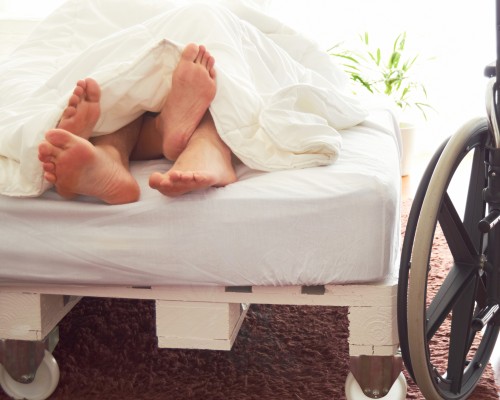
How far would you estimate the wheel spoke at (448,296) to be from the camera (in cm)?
140

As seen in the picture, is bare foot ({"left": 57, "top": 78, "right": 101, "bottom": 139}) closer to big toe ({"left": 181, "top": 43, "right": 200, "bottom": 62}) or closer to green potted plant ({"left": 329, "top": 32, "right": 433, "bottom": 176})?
big toe ({"left": 181, "top": 43, "right": 200, "bottom": 62})

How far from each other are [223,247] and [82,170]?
0.27 metres

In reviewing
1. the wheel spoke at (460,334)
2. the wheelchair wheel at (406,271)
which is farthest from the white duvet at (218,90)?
the wheel spoke at (460,334)

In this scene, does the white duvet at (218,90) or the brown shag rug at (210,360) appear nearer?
the white duvet at (218,90)

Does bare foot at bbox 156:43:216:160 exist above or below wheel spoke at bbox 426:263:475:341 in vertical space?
above

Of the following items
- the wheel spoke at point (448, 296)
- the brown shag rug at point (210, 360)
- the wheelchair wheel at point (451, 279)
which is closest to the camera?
the wheelchair wheel at point (451, 279)

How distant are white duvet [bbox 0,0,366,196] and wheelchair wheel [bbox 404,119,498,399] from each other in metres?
0.25

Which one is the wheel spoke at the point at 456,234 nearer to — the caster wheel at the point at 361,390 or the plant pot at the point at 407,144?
the caster wheel at the point at 361,390

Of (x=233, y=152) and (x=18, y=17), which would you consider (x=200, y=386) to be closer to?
(x=233, y=152)

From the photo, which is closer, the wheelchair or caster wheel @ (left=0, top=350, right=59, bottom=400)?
the wheelchair

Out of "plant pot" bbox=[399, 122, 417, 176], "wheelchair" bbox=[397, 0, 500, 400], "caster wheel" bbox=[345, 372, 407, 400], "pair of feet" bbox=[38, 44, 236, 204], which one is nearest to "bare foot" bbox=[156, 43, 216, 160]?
"pair of feet" bbox=[38, 44, 236, 204]

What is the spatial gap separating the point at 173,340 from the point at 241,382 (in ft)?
0.75

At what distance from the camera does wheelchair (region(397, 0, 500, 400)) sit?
4.24 ft

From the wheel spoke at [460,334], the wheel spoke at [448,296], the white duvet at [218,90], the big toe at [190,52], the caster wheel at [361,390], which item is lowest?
the caster wheel at [361,390]
